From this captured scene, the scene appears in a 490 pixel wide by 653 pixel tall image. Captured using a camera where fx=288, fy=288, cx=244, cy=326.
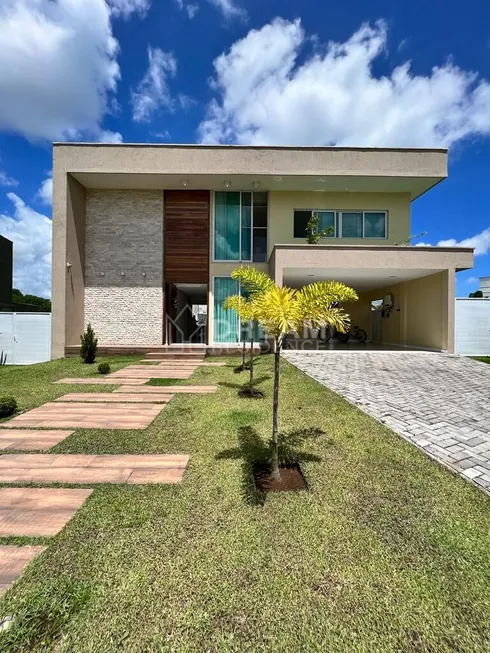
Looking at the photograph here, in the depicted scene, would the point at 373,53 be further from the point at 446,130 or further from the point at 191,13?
the point at 191,13

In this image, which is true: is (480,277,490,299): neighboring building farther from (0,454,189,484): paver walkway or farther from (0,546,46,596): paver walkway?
(0,546,46,596): paver walkway

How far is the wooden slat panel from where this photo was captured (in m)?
13.4

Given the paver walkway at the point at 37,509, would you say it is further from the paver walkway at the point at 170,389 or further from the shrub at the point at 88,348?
the shrub at the point at 88,348

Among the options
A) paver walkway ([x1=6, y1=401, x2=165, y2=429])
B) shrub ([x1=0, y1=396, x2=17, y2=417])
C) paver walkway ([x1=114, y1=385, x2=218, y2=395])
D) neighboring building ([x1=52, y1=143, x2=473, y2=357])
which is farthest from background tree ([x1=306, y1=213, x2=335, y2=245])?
shrub ([x1=0, y1=396, x2=17, y2=417])

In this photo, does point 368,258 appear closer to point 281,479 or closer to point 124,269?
point 281,479

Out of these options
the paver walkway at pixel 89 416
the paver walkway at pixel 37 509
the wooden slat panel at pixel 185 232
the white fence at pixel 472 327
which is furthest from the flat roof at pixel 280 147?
the paver walkway at pixel 37 509

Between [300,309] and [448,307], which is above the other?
[448,307]

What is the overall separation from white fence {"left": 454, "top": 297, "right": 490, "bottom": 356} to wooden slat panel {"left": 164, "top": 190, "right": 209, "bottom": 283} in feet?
35.6

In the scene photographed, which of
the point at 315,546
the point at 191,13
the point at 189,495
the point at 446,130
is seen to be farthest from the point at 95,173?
the point at 446,130

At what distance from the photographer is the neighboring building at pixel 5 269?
20.2 metres

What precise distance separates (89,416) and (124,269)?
383 inches

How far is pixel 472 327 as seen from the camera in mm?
11672

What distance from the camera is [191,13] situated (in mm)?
9281

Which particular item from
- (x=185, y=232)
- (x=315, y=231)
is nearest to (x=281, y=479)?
(x=315, y=231)
